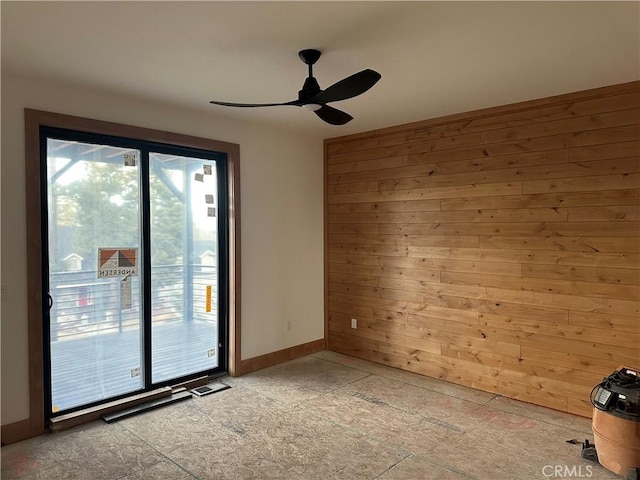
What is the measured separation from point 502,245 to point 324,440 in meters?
2.17

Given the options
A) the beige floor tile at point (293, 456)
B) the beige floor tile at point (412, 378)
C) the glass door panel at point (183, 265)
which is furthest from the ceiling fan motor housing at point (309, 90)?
the beige floor tile at point (412, 378)

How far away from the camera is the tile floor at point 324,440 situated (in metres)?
2.64

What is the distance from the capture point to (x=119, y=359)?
11.8 feet

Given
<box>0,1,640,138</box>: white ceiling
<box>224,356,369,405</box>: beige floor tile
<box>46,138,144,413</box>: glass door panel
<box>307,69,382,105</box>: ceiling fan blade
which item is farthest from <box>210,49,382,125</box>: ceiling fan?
<box>224,356,369,405</box>: beige floor tile

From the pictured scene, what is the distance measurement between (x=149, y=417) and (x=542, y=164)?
3.72 metres

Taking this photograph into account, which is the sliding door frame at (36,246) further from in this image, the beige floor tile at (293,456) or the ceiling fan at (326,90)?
the ceiling fan at (326,90)

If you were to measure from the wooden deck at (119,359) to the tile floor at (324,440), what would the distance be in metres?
0.32

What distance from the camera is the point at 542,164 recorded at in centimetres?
349

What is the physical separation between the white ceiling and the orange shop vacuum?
202cm

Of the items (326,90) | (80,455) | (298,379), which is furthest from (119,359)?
(326,90)

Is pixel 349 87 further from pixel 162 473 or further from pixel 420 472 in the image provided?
pixel 162 473

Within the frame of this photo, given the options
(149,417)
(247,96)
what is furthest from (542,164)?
(149,417)

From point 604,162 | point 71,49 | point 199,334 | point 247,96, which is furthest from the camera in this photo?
point 199,334

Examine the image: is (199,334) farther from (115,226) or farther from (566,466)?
(566,466)
